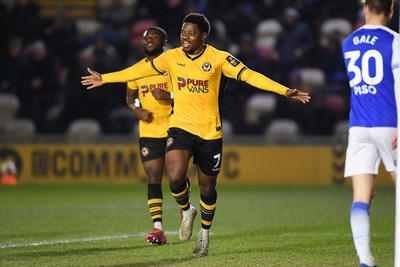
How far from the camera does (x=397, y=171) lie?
6.46 metres

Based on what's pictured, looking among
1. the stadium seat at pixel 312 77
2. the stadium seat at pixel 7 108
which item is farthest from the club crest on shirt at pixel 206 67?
the stadium seat at pixel 7 108

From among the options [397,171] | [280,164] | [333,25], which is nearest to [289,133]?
[280,164]

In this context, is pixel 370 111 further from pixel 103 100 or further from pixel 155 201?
pixel 103 100

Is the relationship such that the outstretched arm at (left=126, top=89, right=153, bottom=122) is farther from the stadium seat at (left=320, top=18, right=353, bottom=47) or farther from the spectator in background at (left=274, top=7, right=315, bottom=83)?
the stadium seat at (left=320, top=18, right=353, bottom=47)

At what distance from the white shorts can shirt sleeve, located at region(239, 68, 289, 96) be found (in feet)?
4.72

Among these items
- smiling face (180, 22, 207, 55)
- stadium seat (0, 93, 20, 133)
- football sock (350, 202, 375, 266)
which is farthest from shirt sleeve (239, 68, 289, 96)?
stadium seat (0, 93, 20, 133)

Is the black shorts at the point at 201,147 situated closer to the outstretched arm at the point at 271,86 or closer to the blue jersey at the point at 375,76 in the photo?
the outstretched arm at the point at 271,86

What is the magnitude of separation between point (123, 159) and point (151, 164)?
974cm

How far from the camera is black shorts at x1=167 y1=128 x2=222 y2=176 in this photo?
350 inches

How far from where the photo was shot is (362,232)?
21.9 ft

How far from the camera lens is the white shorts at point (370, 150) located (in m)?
6.71

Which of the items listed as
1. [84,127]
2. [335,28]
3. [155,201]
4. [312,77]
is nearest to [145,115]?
[155,201]

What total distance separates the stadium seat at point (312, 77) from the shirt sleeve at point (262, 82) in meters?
13.1

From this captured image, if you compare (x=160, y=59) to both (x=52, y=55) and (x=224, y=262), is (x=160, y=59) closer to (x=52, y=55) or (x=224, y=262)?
(x=224, y=262)
